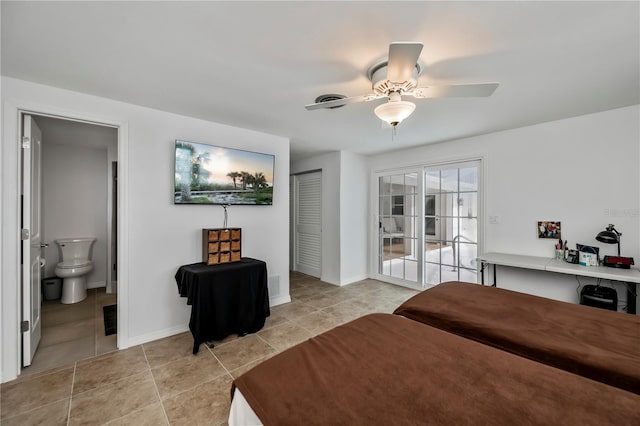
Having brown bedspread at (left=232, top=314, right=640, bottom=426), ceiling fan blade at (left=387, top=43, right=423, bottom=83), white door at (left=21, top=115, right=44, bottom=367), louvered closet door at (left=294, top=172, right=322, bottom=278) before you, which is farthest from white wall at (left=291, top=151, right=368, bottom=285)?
white door at (left=21, top=115, right=44, bottom=367)

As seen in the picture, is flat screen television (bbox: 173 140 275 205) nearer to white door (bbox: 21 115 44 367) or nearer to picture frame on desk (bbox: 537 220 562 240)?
white door (bbox: 21 115 44 367)

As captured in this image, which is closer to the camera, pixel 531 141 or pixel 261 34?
pixel 261 34

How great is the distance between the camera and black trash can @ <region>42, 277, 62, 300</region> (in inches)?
147

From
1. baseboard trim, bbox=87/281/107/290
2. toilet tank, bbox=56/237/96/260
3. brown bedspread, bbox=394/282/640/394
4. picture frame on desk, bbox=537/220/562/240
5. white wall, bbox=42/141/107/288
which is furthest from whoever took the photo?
baseboard trim, bbox=87/281/107/290

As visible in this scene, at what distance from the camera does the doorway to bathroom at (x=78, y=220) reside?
9.48 feet

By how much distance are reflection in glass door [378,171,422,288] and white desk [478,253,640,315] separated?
1.33 metres

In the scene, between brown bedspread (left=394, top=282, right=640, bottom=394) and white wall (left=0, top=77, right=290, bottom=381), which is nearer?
brown bedspread (left=394, top=282, right=640, bottom=394)

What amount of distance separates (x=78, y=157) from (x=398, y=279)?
18.9ft

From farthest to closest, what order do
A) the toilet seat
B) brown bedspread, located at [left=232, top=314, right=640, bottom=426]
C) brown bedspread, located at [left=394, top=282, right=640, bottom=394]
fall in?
the toilet seat
brown bedspread, located at [left=394, top=282, right=640, bottom=394]
brown bedspread, located at [left=232, top=314, right=640, bottom=426]

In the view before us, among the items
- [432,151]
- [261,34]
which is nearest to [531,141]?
[432,151]

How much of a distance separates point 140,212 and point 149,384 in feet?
5.09

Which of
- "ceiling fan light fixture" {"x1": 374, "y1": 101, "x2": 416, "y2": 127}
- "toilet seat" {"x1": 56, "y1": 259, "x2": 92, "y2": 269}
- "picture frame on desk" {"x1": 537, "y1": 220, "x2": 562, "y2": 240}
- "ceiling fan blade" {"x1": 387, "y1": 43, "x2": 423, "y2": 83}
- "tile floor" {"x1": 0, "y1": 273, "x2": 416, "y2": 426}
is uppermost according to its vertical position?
"ceiling fan blade" {"x1": 387, "y1": 43, "x2": 423, "y2": 83}

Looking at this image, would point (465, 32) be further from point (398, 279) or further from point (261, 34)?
point (398, 279)

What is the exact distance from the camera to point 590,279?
2.84 m
